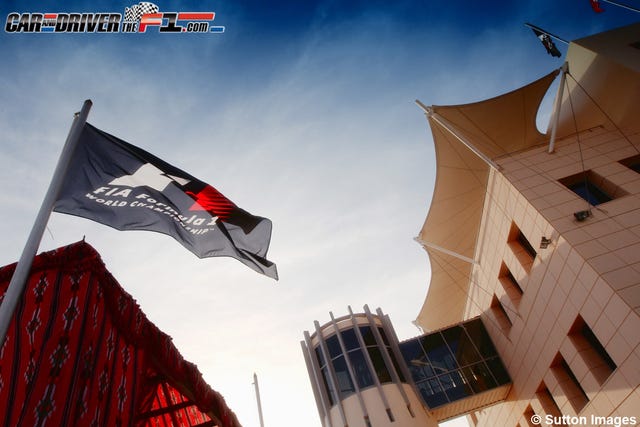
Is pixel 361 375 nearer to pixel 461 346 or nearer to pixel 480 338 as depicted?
pixel 461 346

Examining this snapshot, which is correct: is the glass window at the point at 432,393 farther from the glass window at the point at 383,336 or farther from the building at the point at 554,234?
the glass window at the point at 383,336

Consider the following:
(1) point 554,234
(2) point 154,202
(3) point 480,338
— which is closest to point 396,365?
A: (3) point 480,338

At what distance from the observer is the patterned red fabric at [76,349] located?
2297mm

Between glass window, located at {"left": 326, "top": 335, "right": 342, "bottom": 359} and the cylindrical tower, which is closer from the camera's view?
the cylindrical tower

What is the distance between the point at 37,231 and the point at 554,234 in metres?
14.2

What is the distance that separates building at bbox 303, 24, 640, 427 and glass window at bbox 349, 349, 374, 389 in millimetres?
1032

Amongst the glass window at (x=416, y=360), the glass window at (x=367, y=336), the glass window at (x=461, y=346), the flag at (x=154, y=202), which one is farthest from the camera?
the glass window at (x=367, y=336)

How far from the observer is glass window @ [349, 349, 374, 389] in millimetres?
17750

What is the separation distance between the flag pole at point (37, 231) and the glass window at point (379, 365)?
1774 cm

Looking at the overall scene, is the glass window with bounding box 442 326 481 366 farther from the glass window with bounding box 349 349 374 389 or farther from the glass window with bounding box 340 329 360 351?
the glass window with bounding box 340 329 360 351

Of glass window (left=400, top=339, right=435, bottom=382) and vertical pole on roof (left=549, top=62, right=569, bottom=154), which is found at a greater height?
vertical pole on roof (left=549, top=62, right=569, bottom=154)

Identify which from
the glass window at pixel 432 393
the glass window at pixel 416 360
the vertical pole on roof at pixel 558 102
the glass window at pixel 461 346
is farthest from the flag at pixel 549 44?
the glass window at pixel 432 393

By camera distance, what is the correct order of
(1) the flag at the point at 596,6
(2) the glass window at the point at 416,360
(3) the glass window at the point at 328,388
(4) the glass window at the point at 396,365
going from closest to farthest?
(1) the flag at the point at 596,6 < (3) the glass window at the point at 328,388 < (4) the glass window at the point at 396,365 < (2) the glass window at the point at 416,360

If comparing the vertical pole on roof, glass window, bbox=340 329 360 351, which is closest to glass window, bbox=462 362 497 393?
glass window, bbox=340 329 360 351
